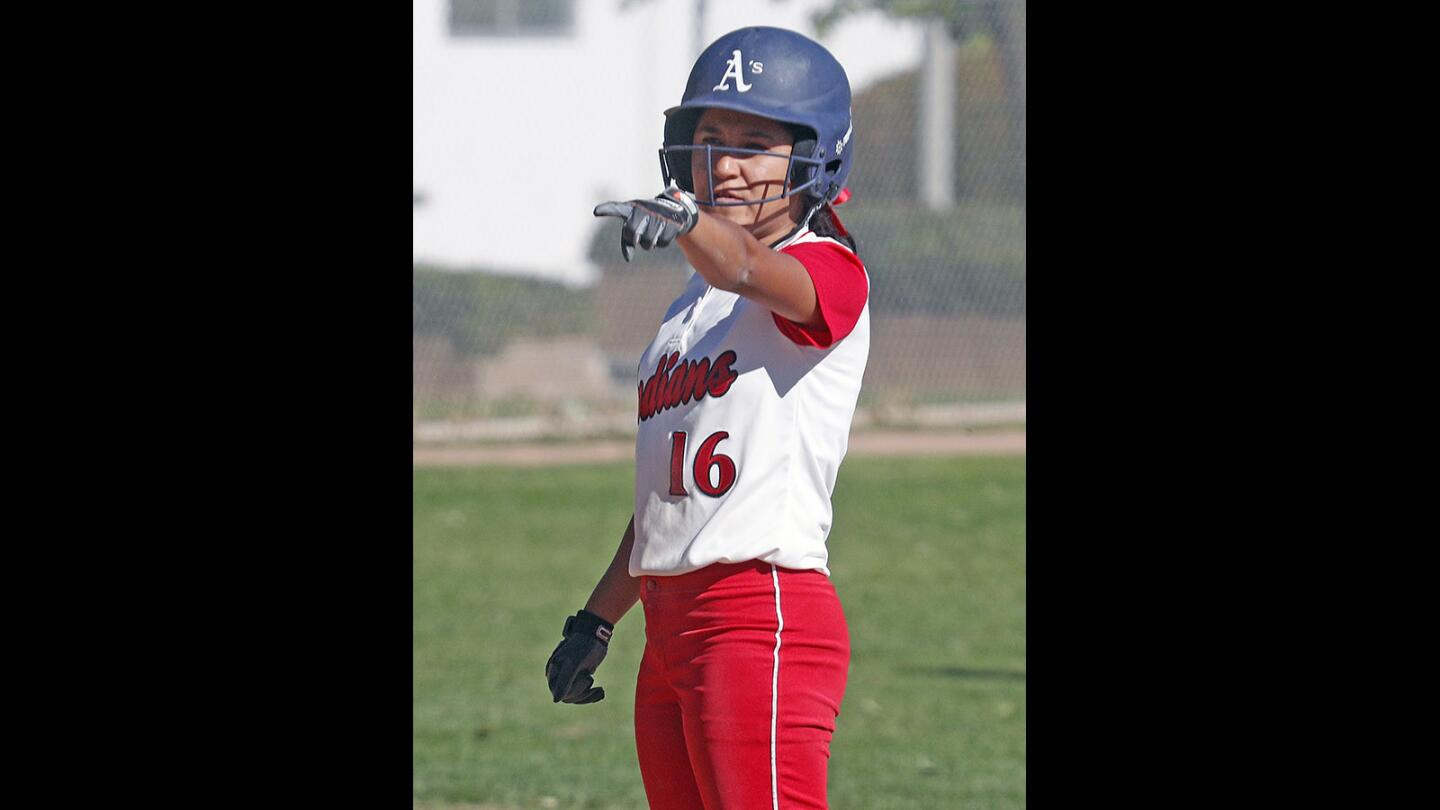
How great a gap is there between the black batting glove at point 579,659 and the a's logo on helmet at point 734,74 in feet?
3.18

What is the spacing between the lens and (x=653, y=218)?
2.35 metres

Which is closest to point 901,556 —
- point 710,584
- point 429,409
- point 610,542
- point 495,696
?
point 610,542

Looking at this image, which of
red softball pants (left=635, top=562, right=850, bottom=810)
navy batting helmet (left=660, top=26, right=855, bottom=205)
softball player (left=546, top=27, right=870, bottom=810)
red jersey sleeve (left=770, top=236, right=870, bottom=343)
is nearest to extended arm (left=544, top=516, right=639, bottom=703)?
softball player (left=546, top=27, right=870, bottom=810)

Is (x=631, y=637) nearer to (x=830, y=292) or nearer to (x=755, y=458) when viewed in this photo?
(x=755, y=458)

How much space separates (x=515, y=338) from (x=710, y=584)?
12.0 metres

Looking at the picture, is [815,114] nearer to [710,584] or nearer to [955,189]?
[710,584]

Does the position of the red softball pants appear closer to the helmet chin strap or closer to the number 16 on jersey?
the number 16 on jersey

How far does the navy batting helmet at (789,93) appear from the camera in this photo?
2.75 m

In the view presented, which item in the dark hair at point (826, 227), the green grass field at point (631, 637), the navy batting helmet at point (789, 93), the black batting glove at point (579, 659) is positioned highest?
the navy batting helmet at point (789, 93)

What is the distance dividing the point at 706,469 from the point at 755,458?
0.27ft

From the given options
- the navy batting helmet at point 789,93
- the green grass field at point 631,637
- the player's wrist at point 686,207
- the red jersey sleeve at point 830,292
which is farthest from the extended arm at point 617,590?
the green grass field at point 631,637

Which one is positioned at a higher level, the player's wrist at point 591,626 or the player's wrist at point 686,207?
the player's wrist at point 686,207

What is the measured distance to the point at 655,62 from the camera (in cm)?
1290

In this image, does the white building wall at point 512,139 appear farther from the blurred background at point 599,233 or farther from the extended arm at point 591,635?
the extended arm at point 591,635
